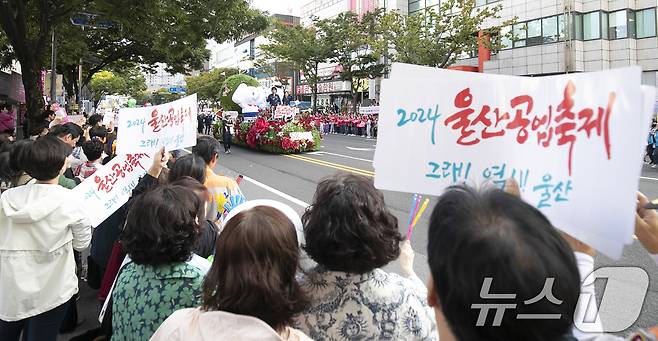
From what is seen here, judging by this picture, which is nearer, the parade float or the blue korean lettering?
the blue korean lettering

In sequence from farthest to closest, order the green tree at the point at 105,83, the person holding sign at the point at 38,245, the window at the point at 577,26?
the green tree at the point at 105,83 < the window at the point at 577,26 < the person holding sign at the point at 38,245

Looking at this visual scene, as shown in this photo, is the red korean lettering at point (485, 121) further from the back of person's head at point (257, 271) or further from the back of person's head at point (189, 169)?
the back of person's head at point (189, 169)

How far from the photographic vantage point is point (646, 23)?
25828 millimetres

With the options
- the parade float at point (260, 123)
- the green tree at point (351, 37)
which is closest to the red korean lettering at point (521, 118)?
the parade float at point (260, 123)

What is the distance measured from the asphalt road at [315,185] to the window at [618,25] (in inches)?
680

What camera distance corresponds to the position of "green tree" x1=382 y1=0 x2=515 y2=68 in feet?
83.8

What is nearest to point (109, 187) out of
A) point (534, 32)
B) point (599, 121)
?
point (599, 121)

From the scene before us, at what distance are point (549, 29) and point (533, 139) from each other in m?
30.9

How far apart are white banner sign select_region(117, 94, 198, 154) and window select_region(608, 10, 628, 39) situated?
2952 cm

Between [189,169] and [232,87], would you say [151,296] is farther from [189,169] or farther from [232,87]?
[232,87]

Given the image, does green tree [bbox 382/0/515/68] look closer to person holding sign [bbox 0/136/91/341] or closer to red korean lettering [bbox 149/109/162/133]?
red korean lettering [bbox 149/109/162/133]

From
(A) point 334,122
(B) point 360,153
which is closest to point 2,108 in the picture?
(B) point 360,153

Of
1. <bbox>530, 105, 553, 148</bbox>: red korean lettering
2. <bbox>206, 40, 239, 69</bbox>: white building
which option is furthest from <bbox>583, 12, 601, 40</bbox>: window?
<bbox>206, 40, 239, 69</bbox>: white building

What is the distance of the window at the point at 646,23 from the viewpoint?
25453 mm
